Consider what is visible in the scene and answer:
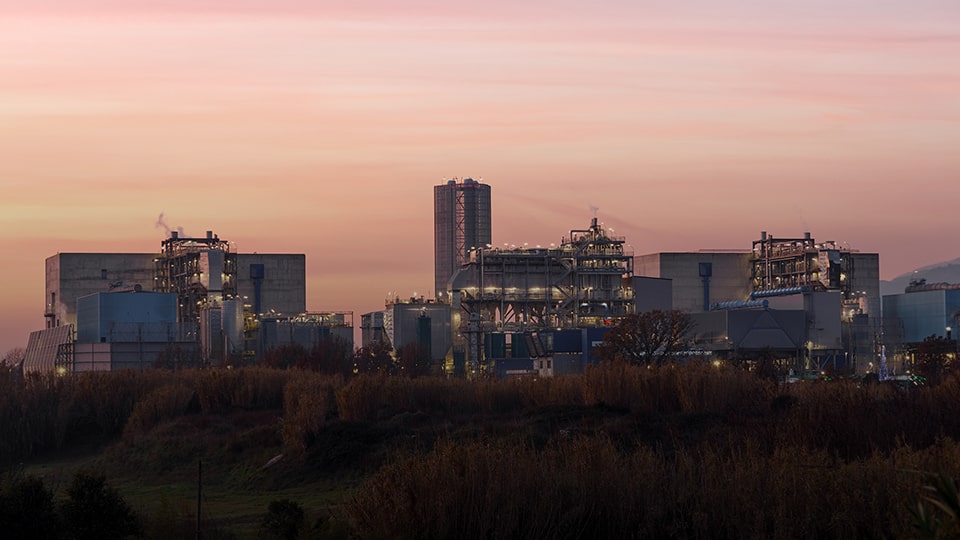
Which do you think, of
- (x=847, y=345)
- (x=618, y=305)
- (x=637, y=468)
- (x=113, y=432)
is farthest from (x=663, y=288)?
(x=637, y=468)

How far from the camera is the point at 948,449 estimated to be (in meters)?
24.4

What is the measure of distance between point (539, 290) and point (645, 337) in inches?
770

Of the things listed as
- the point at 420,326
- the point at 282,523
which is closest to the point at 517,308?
the point at 420,326

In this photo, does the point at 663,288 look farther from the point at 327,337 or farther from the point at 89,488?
the point at 89,488

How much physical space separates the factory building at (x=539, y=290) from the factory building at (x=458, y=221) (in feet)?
73.6

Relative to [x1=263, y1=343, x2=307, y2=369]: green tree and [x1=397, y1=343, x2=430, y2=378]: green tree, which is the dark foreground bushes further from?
[x1=397, y1=343, x2=430, y2=378]: green tree

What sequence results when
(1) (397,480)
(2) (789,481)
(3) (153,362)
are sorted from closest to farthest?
(2) (789,481) < (1) (397,480) < (3) (153,362)

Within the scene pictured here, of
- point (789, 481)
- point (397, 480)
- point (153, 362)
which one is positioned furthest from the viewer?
point (153, 362)

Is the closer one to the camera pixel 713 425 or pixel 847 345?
pixel 713 425

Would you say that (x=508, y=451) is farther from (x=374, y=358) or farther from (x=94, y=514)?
(x=374, y=358)

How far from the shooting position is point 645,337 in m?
91.8

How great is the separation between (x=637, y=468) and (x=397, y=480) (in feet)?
14.2

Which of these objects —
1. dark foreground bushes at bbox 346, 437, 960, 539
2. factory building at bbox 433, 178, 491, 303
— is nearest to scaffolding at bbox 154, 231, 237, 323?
factory building at bbox 433, 178, 491, 303

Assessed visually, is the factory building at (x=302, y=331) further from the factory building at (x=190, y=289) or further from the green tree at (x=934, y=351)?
the green tree at (x=934, y=351)
